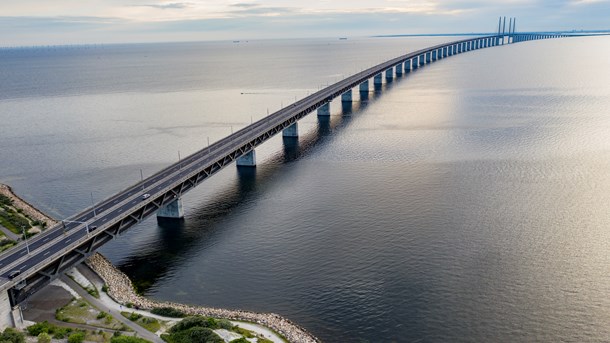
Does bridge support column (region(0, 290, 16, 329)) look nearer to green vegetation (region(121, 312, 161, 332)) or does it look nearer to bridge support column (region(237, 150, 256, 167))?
green vegetation (region(121, 312, 161, 332))

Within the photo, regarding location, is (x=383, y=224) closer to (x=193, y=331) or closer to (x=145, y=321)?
(x=193, y=331)

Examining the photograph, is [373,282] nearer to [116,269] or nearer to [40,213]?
[116,269]

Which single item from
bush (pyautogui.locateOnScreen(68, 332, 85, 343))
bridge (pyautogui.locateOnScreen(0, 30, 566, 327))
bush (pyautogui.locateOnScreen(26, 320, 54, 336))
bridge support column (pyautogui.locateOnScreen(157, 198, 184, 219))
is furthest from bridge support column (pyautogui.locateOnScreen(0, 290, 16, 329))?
bridge support column (pyautogui.locateOnScreen(157, 198, 184, 219))

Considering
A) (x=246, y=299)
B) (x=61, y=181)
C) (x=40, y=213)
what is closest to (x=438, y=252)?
(x=246, y=299)

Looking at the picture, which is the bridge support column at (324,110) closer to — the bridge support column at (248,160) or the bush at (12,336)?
the bridge support column at (248,160)

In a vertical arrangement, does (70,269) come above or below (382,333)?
above

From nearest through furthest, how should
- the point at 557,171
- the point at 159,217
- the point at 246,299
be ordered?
the point at 246,299, the point at 159,217, the point at 557,171

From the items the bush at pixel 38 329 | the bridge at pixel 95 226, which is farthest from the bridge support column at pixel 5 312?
the bush at pixel 38 329
